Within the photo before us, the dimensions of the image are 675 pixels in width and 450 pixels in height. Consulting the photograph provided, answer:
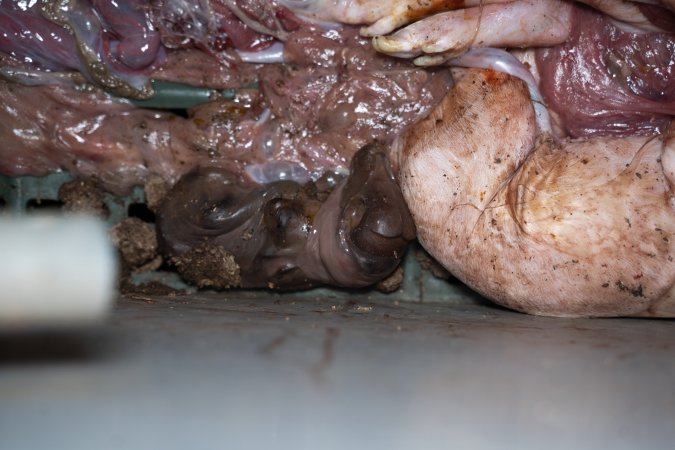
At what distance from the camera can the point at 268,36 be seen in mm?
1934

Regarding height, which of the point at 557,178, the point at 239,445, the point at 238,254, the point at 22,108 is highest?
the point at 22,108

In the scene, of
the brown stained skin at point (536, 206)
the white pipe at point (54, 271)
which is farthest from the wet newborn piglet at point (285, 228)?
the white pipe at point (54, 271)

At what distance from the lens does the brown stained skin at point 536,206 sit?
1.53 m

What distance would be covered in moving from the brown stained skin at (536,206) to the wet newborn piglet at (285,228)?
10 centimetres

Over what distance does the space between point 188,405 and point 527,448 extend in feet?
1.51

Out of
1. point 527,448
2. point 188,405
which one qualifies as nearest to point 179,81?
point 188,405

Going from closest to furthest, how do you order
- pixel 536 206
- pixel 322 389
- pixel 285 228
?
pixel 322 389 < pixel 536 206 < pixel 285 228

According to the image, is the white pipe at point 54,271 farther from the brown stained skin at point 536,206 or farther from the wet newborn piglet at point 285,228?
the brown stained skin at point 536,206

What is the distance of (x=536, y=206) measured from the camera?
1.61m

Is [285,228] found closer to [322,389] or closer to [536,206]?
[536,206]

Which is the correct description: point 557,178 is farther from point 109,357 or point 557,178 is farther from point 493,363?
point 109,357

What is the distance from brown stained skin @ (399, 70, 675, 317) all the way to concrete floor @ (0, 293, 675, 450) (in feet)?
0.89

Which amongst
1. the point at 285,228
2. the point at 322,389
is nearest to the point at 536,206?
the point at 285,228

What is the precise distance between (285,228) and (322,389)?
34.4 inches
